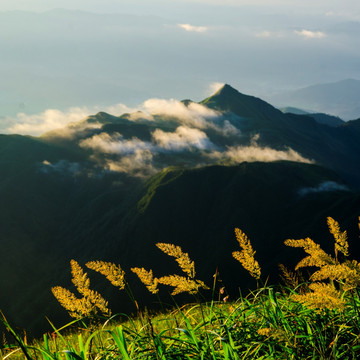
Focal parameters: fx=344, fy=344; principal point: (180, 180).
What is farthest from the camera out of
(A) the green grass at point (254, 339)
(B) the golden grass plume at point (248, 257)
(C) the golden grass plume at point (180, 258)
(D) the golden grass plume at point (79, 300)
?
(B) the golden grass plume at point (248, 257)

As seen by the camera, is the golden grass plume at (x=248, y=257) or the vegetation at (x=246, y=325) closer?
the vegetation at (x=246, y=325)

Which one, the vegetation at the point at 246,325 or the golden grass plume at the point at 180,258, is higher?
the golden grass plume at the point at 180,258

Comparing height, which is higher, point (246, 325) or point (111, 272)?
point (111, 272)

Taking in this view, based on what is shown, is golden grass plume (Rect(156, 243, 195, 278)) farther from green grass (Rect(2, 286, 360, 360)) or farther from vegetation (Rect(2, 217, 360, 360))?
green grass (Rect(2, 286, 360, 360))

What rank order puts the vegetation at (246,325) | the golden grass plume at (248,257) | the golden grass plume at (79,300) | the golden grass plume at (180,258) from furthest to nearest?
the golden grass plume at (248,257), the golden grass plume at (180,258), the golden grass plume at (79,300), the vegetation at (246,325)

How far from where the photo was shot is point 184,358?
4.55 m

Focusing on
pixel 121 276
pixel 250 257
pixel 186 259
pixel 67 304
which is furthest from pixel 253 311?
pixel 67 304

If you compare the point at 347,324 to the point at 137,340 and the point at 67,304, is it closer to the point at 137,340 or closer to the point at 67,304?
the point at 137,340

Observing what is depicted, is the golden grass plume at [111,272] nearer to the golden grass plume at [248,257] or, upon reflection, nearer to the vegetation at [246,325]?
the vegetation at [246,325]

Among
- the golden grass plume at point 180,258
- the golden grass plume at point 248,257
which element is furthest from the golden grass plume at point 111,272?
the golden grass plume at point 248,257

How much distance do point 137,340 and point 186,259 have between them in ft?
4.42

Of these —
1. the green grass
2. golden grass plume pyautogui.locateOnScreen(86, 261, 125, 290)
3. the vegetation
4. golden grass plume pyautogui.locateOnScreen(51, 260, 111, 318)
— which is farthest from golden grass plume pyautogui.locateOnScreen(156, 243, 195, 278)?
golden grass plume pyautogui.locateOnScreen(51, 260, 111, 318)

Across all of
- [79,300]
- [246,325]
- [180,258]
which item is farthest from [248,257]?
[79,300]

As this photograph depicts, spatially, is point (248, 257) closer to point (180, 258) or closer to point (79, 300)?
point (180, 258)
